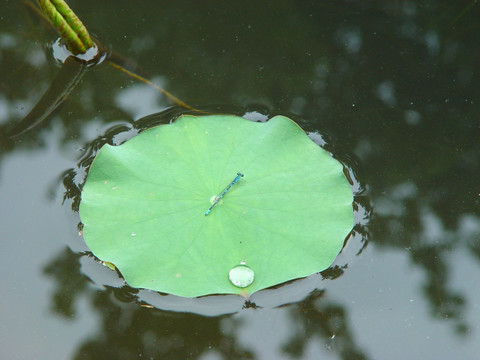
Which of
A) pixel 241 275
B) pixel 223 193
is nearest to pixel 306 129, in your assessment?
pixel 223 193

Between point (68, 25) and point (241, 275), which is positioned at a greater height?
point (68, 25)

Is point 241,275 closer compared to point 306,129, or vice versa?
point 241,275

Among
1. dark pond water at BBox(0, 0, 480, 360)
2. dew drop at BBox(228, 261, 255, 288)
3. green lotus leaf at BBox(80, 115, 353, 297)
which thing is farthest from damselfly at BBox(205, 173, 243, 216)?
dark pond water at BBox(0, 0, 480, 360)

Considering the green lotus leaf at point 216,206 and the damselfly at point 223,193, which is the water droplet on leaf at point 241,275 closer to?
the green lotus leaf at point 216,206

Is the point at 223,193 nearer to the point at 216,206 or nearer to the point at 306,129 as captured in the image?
the point at 216,206

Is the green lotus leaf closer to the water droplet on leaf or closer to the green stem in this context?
the water droplet on leaf

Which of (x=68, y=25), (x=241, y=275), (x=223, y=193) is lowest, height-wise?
(x=241, y=275)

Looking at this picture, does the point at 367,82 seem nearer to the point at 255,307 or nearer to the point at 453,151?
the point at 453,151

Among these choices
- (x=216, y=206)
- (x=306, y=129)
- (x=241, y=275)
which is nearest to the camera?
(x=241, y=275)
